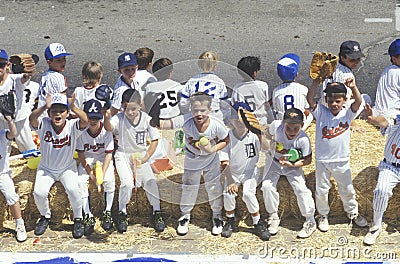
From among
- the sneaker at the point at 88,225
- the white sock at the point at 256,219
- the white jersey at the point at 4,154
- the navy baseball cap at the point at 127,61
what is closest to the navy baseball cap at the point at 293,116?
the white sock at the point at 256,219

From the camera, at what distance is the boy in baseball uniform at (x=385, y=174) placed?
26.3ft

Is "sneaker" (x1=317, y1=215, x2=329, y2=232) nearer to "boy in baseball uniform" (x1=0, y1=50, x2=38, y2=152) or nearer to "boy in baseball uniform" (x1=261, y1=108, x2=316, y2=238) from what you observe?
"boy in baseball uniform" (x1=261, y1=108, x2=316, y2=238)

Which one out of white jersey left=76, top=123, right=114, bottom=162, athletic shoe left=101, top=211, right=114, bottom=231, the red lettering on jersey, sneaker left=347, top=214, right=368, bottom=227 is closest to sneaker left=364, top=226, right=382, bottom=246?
sneaker left=347, top=214, right=368, bottom=227

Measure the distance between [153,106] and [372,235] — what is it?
264 centimetres

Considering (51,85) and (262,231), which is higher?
(51,85)

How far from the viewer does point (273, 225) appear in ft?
27.3

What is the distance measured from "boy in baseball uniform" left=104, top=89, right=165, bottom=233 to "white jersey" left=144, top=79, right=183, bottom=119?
0.21 meters

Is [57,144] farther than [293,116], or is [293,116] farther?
[57,144]

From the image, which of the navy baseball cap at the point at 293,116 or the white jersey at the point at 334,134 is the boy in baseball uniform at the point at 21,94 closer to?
the navy baseball cap at the point at 293,116

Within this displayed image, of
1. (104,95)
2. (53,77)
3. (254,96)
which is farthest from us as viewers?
(53,77)

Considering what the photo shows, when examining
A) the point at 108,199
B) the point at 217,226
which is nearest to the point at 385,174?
the point at 217,226

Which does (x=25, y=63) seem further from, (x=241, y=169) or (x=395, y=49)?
(x=395, y=49)

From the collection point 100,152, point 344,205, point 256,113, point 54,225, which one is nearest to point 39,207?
point 54,225

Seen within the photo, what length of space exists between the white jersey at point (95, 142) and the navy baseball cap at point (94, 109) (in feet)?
0.93
